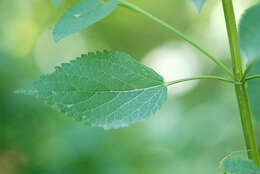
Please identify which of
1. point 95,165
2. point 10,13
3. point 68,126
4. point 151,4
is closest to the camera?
point 95,165

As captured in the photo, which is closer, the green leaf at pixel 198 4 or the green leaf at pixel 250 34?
the green leaf at pixel 250 34

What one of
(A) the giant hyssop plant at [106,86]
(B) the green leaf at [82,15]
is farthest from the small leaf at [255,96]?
(B) the green leaf at [82,15]

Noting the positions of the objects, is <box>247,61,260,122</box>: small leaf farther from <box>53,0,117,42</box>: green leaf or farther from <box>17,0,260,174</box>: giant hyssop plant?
<box>53,0,117,42</box>: green leaf

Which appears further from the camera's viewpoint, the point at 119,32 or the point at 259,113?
the point at 119,32

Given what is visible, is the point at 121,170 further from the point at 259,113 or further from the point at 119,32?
the point at 119,32

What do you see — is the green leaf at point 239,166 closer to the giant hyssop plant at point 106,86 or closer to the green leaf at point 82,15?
the giant hyssop plant at point 106,86

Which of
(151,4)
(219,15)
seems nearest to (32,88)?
(219,15)

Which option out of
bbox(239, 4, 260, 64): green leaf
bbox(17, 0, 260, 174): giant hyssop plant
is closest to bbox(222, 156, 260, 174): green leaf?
bbox(17, 0, 260, 174): giant hyssop plant
